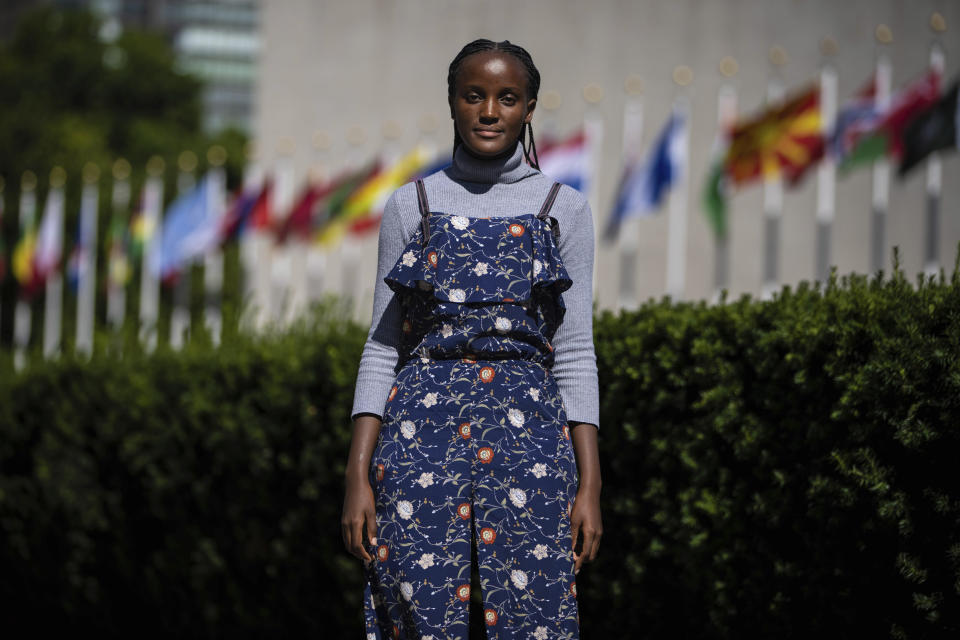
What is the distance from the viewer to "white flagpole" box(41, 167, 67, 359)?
2022 cm

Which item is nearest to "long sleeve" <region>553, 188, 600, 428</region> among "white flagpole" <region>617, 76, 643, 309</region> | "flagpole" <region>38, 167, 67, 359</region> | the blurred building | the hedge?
the hedge

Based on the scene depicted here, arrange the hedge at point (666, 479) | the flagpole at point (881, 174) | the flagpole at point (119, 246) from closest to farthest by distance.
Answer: the hedge at point (666, 479) < the flagpole at point (881, 174) < the flagpole at point (119, 246)

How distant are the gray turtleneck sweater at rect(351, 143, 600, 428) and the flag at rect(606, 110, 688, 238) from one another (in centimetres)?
1173

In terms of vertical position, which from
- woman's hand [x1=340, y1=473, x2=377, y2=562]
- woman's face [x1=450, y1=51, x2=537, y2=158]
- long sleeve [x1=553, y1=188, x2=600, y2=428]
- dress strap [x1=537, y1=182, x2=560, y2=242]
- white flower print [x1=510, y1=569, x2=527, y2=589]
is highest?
woman's face [x1=450, y1=51, x2=537, y2=158]

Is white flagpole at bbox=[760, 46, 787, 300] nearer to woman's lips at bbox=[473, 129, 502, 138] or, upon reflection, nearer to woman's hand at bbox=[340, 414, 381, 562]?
woman's lips at bbox=[473, 129, 502, 138]

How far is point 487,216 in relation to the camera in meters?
3.14

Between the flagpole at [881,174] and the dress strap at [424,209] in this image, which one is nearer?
the dress strap at [424,209]

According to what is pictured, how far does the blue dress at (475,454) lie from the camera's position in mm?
2900

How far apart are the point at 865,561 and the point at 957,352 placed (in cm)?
76

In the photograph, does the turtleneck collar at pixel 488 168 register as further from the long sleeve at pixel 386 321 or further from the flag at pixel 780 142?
the flag at pixel 780 142

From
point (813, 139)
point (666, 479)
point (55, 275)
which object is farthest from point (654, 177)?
point (55, 275)

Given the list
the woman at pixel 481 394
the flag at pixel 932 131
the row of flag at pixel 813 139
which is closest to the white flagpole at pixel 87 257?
A: the row of flag at pixel 813 139

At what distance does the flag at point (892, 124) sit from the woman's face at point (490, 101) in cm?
1129

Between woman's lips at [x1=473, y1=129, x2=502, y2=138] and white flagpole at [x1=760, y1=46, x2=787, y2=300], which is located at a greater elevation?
white flagpole at [x1=760, y1=46, x2=787, y2=300]
